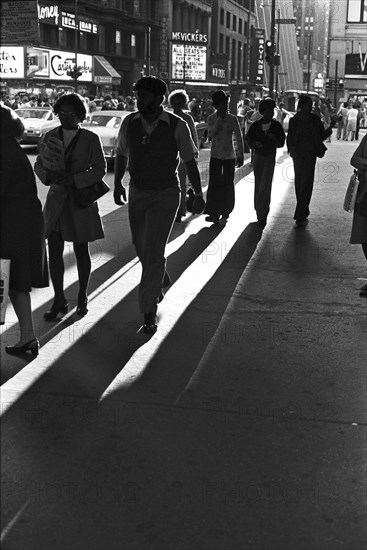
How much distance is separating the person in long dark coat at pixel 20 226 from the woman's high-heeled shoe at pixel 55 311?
983 millimetres

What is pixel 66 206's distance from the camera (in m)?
6.73

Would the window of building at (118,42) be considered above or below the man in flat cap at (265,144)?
above

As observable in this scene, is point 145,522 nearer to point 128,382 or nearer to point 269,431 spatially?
point 269,431

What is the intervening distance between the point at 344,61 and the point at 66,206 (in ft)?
183

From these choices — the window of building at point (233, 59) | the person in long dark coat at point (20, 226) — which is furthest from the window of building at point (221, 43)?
the person in long dark coat at point (20, 226)

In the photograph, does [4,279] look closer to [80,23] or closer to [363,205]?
[363,205]

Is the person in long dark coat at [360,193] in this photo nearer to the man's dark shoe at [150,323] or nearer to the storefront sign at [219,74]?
the man's dark shoe at [150,323]

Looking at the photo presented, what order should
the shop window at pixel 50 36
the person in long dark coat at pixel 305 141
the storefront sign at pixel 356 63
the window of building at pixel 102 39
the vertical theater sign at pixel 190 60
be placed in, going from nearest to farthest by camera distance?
1. the person in long dark coat at pixel 305 141
2. the shop window at pixel 50 36
3. the storefront sign at pixel 356 63
4. the window of building at pixel 102 39
5. the vertical theater sign at pixel 190 60

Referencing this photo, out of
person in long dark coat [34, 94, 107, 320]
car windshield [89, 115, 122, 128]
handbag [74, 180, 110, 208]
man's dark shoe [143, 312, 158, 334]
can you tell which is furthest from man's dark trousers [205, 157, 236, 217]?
car windshield [89, 115, 122, 128]

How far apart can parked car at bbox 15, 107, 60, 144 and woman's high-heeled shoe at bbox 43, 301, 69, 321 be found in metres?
19.7

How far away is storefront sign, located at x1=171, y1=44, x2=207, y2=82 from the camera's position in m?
67.4

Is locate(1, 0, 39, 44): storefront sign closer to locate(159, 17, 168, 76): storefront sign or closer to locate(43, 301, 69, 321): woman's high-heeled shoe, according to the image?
locate(43, 301, 69, 321): woman's high-heeled shoe

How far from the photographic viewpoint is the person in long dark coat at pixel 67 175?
6.52 m

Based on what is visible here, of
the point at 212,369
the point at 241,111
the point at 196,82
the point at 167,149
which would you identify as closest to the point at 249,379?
the point at 212,369
